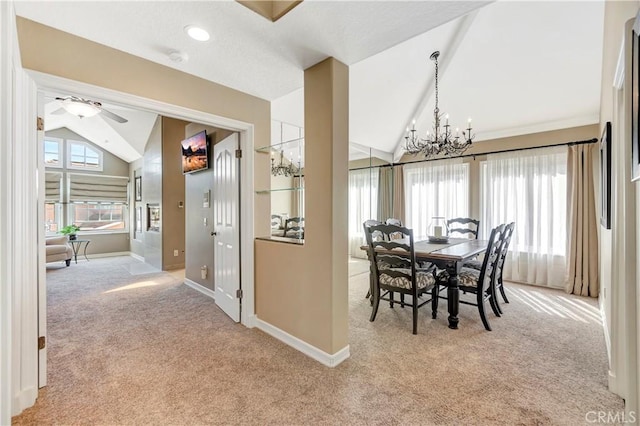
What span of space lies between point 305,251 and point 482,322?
2066mm

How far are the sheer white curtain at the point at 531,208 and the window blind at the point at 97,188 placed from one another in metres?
9.27

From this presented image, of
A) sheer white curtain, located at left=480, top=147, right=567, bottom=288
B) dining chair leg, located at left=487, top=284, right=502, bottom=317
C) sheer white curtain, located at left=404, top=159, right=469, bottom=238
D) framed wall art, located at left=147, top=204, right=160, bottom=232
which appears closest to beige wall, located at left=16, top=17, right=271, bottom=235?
dining chair leg, located at left=487, top=284, right=502, bottom=317

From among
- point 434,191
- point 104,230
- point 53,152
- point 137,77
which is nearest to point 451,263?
point 434,191

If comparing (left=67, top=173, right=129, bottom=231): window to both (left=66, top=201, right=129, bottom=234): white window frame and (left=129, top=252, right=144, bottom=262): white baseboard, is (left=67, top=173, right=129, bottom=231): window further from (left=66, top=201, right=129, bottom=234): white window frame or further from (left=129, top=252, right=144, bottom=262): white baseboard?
(left=129, top=252, right=144, bottom=262): white baseboard

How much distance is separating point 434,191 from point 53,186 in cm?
918

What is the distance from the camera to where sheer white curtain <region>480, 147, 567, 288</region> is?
4031 millimetres

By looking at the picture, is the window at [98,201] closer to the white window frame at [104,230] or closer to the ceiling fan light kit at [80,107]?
the white window frame at [104,230]

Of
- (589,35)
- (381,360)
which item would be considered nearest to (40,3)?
(381,360)

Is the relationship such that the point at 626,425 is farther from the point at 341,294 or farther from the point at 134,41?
the point at 134,41

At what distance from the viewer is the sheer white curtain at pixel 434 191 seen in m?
4.91

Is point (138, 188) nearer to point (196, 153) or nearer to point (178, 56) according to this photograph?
point (196, 153)

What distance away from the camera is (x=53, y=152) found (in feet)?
22.7

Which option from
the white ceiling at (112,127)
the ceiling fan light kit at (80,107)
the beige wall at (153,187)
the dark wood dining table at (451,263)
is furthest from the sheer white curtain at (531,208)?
the white ceiling at (112,127)

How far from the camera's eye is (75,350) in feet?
7.70
